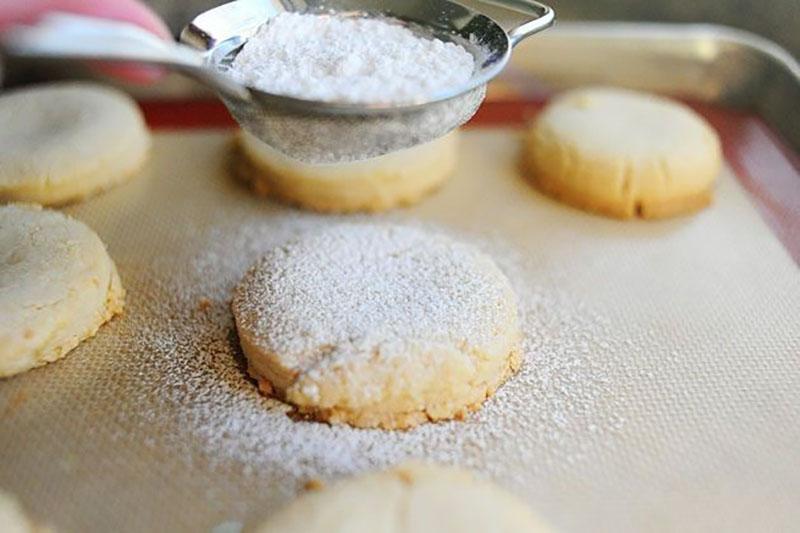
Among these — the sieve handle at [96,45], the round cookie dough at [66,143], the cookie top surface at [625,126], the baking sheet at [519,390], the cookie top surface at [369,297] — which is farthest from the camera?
the cookie top surface at [625,126]

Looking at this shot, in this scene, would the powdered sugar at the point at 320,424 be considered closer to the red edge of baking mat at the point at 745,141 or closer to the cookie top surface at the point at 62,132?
the cookie top surface at the point at 62,132

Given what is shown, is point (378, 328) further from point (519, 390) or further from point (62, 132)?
point (62, 132)

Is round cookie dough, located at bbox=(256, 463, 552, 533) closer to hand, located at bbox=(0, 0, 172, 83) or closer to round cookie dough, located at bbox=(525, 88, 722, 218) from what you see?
hand, located at bbox=(0, 0, 172, 83)

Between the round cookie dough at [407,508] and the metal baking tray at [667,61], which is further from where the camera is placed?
the metal baking tray at [667,61]

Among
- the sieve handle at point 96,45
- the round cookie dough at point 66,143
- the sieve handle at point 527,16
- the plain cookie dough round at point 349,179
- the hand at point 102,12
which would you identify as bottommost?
the round cookie dough at point 66,143

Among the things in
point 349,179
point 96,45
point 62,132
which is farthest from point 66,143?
point 96,45

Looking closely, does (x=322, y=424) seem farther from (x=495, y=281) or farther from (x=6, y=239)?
(x=6, y=239)

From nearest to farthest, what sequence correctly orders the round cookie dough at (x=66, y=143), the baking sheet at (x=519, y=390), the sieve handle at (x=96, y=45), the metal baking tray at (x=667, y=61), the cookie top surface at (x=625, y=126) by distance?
the sieve handle at (x=96, y=45)
the baking sheet at (x=519, y=390)
the round cookie dough at (x=66, y=143)
the cookie top surface at (x=625, y=126)
the metal baking tray at (x=667, y=61)

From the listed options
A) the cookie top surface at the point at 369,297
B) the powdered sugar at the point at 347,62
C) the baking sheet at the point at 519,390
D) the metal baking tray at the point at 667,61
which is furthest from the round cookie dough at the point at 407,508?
the metal baking tray at the point at 667,61

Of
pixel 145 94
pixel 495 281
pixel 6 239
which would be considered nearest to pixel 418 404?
pixel 495 281
